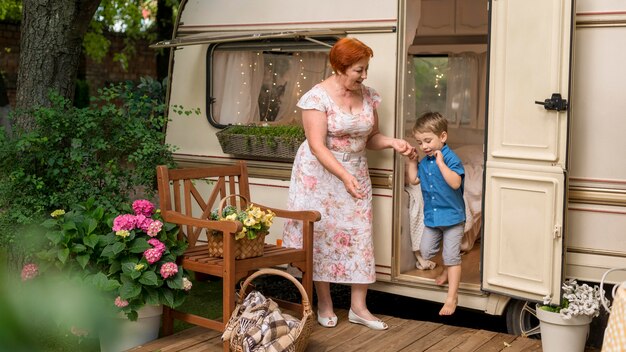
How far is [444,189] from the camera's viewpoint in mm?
5086

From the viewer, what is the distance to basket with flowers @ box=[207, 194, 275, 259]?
4484mm

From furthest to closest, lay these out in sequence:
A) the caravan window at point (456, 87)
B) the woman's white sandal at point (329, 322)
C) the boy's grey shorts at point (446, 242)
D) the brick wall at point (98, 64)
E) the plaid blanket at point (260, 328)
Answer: the brick wall at point (98, 64) → the caravan window at point (456, 87) → the woman's white sandal at point (329, 322) → the boy's grey shorts at point (446, 242) → the plaid blanket at point (260, 328)

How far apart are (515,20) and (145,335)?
297 centimetres

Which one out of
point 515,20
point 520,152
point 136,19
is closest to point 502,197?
point 520,152

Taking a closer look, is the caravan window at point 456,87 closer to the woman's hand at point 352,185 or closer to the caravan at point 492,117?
the caravan at point 492,117

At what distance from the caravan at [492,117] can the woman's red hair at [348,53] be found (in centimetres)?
55

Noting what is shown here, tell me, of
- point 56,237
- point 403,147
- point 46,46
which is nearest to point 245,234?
point 56,237

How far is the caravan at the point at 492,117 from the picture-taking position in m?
4.50

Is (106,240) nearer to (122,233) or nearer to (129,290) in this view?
(122,233)

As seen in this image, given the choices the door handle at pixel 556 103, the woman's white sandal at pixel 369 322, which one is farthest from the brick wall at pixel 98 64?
the door handle at pixel 556 103

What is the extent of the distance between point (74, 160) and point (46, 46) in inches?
39.8

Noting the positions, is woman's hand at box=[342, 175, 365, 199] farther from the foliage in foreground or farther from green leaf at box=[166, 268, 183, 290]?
the foliage in foreground

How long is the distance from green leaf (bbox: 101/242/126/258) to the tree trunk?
5.22ft

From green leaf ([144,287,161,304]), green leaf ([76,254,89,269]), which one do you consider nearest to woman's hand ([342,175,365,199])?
green leaf ([144,287,161,304])
